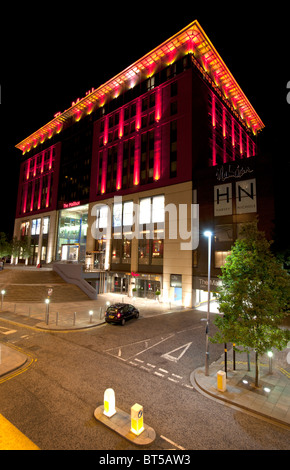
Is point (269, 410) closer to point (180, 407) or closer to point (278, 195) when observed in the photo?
point (180, 407)

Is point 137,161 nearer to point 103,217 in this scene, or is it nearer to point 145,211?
point 145,211

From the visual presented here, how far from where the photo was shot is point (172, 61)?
37906mm

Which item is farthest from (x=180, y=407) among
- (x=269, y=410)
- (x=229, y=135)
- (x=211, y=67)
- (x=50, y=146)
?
(x=50, y=146)

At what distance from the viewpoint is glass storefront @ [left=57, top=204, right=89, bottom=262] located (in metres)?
52.3

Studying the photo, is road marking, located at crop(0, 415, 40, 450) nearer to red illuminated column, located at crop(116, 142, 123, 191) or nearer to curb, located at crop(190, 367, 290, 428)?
curb, located at crop(190, 367, 290, 428)

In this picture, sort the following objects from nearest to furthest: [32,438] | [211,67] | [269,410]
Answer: [32,438], [269,410], [211,67]

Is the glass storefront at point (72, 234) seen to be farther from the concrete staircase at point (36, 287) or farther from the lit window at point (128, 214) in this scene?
the lit window at point (128, 214)

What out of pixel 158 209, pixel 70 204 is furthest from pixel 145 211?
pixel 70 204

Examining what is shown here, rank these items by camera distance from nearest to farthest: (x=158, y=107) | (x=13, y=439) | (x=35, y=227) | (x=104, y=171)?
(x=13, y=439)
(x=158, y=107)
(x=104, y=171)
(x=35, y=227)

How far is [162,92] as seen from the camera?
124ft

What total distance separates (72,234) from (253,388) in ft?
175

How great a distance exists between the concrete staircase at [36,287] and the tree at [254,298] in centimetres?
2278

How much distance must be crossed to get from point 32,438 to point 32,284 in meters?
28.8

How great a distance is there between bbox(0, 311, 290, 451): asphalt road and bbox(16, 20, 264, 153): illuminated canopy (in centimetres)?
4373
